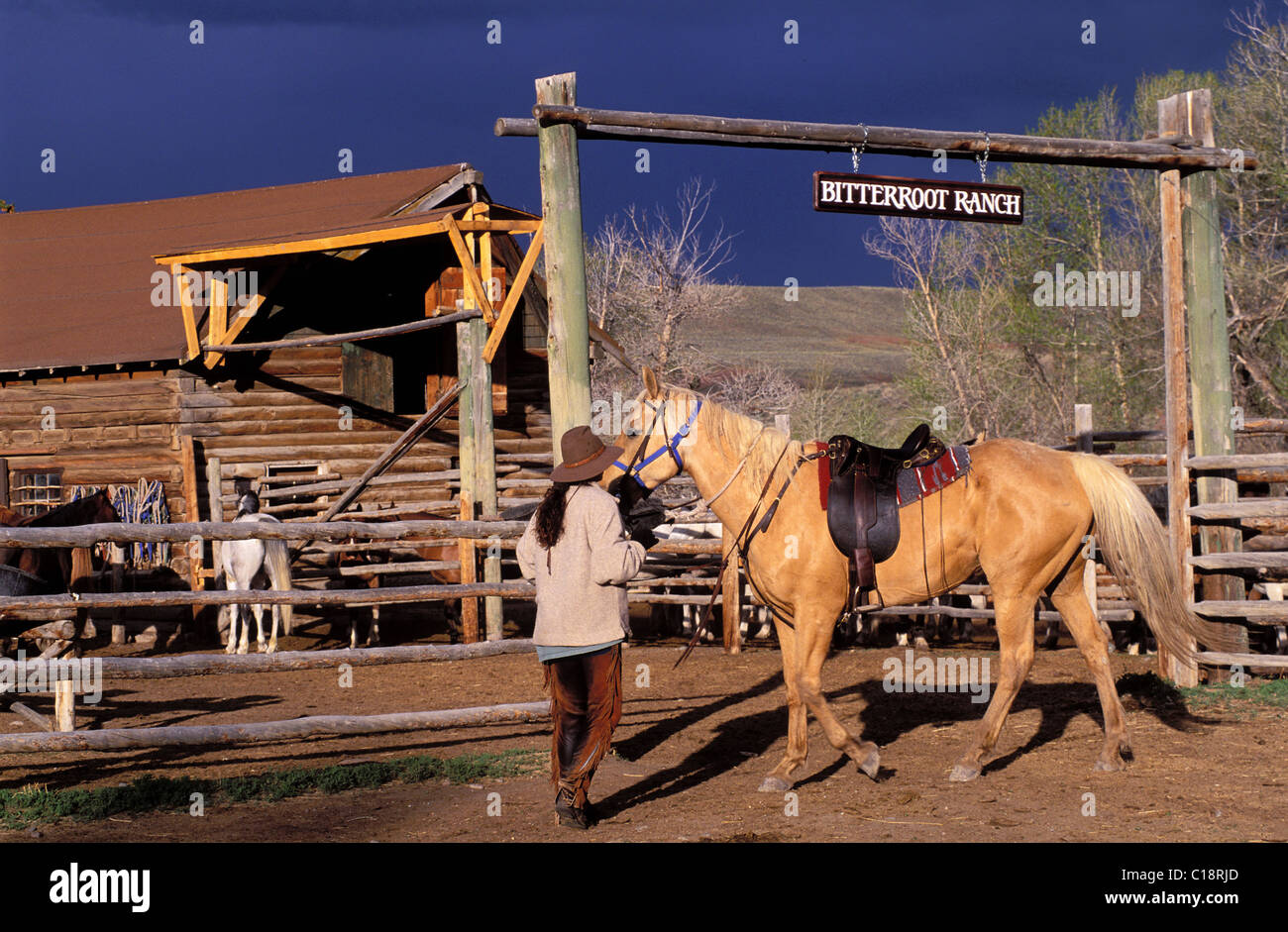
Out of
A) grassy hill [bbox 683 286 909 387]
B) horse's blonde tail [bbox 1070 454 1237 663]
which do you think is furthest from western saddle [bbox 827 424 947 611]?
grassy hill [bbox 683 286 909 387]

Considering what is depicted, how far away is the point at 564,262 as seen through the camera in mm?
7664

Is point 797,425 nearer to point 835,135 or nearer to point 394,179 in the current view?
point 394,179

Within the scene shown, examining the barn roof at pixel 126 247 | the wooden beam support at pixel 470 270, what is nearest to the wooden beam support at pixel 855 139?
the wooden beam support at pixel 470 270

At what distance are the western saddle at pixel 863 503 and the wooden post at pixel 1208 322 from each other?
4.13 meters

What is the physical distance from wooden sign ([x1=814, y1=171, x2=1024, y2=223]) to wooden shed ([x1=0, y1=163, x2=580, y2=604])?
853 centimetres

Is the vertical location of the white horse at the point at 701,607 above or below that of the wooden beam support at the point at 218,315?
below

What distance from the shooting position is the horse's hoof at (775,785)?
659 cm

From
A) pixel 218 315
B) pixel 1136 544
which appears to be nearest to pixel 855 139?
pixel 1136 544

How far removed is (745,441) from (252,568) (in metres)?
9.63

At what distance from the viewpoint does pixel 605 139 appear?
794cm

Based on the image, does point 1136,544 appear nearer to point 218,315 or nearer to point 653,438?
point 653,438

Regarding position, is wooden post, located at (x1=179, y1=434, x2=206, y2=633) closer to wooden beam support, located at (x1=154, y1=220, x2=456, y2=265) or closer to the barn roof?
the barn roof

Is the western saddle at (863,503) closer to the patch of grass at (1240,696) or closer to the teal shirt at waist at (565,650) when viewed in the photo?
the teal shirt at waist at (565,650)

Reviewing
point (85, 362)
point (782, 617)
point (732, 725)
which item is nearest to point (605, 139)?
point (782, 617)
